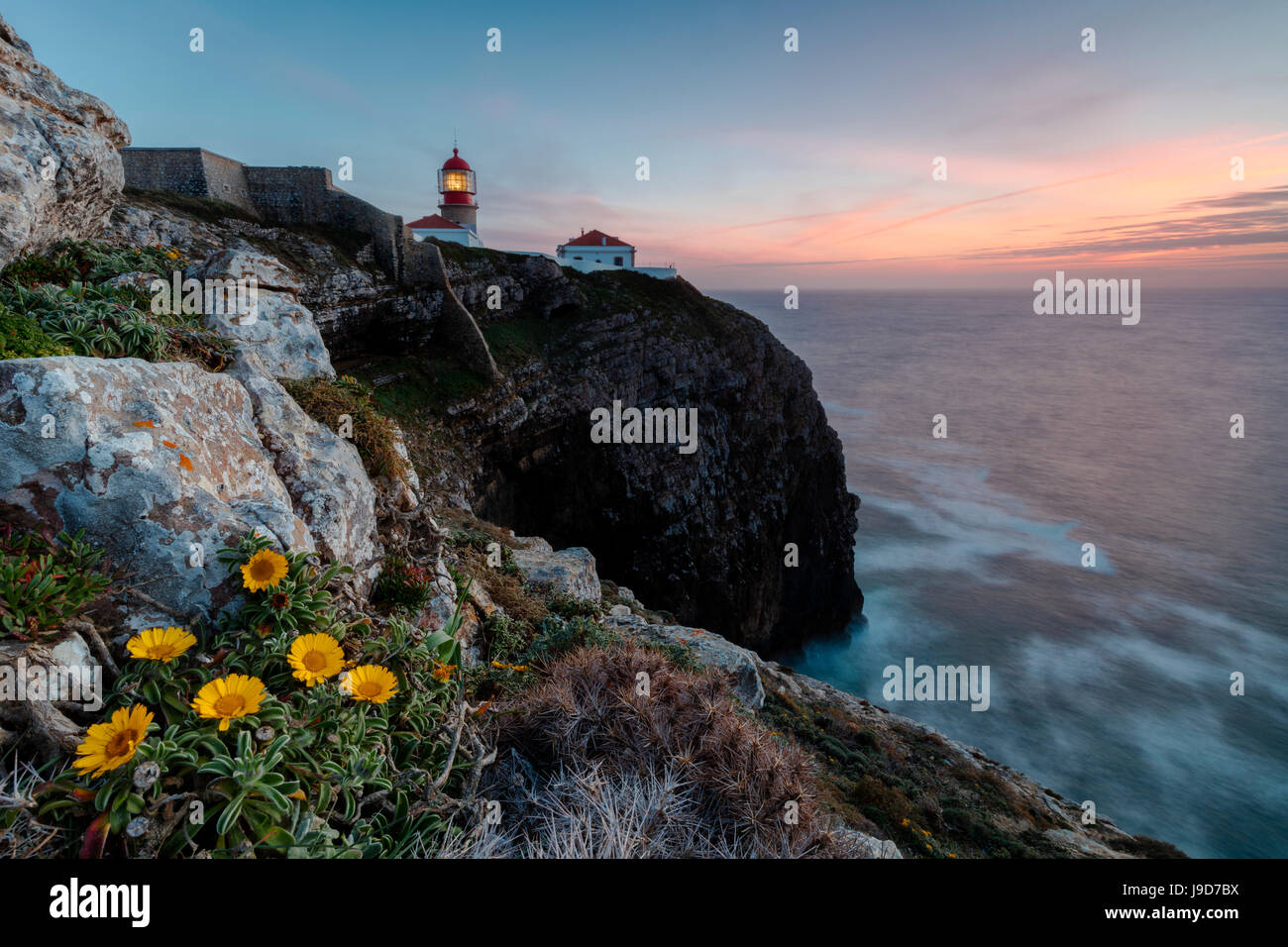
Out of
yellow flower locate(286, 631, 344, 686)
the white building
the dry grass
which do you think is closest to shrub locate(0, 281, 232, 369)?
yellow flower locate(286, 631, 344, 686)

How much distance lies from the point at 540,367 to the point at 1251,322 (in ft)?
726

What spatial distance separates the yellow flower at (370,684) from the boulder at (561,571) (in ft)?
17.1

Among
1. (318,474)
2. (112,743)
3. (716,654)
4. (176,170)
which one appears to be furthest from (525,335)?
(112,743)

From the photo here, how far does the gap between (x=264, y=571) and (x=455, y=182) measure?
49.4 metres

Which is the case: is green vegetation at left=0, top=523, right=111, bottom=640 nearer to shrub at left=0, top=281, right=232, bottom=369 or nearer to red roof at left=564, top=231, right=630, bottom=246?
shrub at left=0, top=281, right=232, bottom=369

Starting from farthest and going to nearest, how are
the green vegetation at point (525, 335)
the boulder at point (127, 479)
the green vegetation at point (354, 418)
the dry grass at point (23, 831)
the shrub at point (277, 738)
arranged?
the green vegetation at point (525, 335)
the green vegetation at point (354, 418)
the boulder at point (127, 479)
the shrub at point (277, 738)
the dry grass at point (23, 831)

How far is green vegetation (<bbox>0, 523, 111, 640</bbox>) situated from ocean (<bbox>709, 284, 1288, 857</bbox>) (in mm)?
32465

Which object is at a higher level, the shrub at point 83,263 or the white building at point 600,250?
the white building at point 600,250

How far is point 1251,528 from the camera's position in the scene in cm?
4859

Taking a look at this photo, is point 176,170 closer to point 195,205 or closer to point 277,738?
point 195,205

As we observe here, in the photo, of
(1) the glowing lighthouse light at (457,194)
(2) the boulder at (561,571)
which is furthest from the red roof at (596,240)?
(2) the boulder at (561,571)

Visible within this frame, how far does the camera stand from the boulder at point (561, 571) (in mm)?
8066

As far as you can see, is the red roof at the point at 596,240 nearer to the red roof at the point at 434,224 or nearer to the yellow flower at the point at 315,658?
the red roof at the point at 434,224
